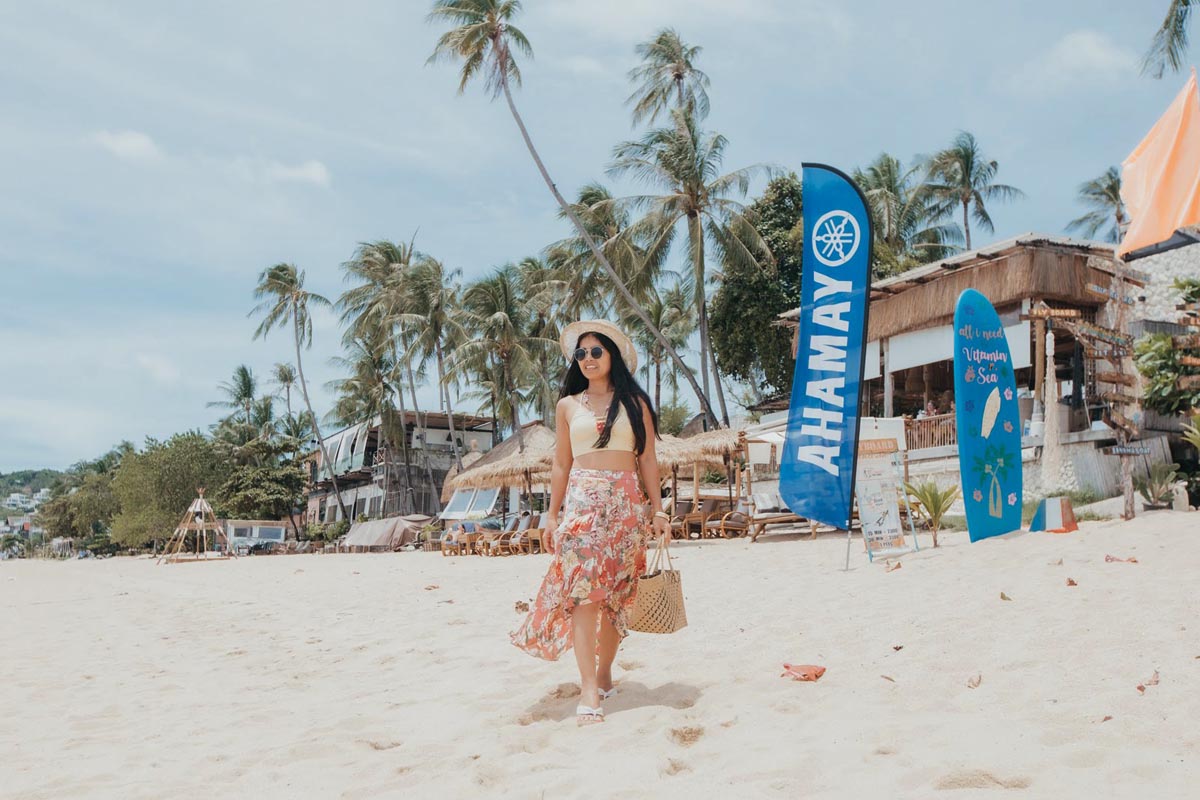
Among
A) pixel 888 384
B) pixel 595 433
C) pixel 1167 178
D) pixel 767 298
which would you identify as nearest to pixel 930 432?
pixel 888 384

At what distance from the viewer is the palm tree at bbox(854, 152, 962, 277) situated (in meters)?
28.3

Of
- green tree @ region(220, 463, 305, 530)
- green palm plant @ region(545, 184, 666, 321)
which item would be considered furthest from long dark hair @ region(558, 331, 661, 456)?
green tree @ region(220, 463, 305, 530)

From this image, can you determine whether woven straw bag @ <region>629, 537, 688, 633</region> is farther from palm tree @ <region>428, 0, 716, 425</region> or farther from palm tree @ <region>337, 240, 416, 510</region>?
palm tree @ <region>337, 240, 416, 510</region>

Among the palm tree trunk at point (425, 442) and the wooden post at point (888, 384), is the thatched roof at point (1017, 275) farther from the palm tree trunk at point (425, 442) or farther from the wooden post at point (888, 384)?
the palm tree trunk at point (425, 442)

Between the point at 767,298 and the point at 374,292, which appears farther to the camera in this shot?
the point at 374,292

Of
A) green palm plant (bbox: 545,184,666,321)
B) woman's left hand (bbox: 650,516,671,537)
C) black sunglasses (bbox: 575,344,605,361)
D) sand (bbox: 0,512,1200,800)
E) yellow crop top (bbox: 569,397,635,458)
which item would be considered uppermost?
green palm plant (bbox: 545,184,666,321)

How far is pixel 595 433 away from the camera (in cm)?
349

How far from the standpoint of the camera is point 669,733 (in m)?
3.02

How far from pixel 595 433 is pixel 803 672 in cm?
132

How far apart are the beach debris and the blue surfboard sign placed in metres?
2.86

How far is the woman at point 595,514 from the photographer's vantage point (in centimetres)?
339

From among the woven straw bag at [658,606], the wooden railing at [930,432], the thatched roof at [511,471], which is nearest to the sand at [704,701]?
the woven straw bag at [658,606]

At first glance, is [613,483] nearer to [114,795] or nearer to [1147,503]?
[114,795]

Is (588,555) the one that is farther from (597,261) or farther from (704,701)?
(597,261)
